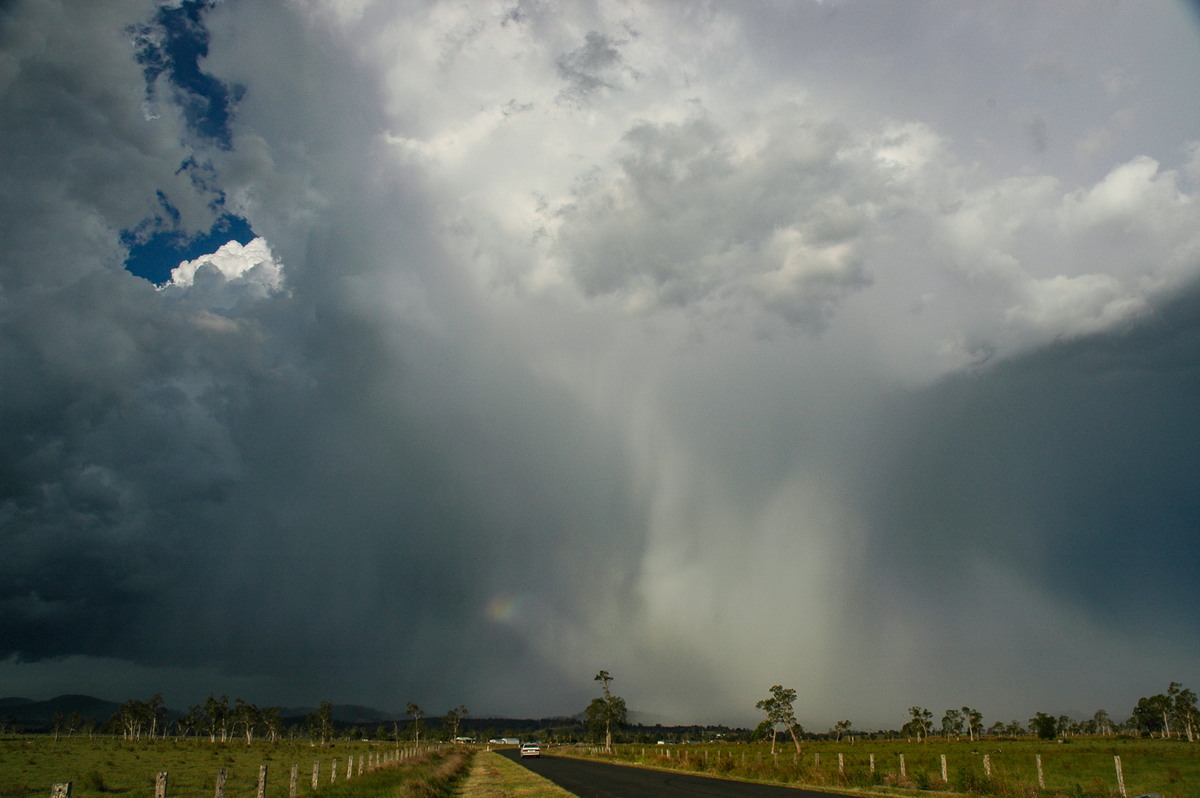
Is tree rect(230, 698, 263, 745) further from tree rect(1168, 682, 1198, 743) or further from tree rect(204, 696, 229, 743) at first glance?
tree rect(1168, 682, 1198, 743)

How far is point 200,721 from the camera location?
185 metres

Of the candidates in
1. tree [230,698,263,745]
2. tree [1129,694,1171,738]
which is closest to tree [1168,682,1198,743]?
tree [1129,694,1171,738]

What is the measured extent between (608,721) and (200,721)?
420 ft

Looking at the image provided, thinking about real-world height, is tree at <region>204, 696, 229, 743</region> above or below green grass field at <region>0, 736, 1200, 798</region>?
below

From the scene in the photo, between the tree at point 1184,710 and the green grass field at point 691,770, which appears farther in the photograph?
the tree at point 1184,710

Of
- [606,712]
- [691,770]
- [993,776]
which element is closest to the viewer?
[993,776]

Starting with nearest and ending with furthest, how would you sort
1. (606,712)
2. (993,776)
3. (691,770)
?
(993,776) < (691,770) < (606,712)

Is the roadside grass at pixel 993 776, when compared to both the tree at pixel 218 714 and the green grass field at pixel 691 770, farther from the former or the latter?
the tree at pixel 218 714

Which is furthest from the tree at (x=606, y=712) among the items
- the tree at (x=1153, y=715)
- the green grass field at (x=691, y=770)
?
the tree at (x=1153, y=715)

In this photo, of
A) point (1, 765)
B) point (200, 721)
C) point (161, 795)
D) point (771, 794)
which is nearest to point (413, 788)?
point (771, 794)

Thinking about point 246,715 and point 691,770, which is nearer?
point 691,770

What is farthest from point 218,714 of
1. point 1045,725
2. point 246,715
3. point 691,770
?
point 1045,725

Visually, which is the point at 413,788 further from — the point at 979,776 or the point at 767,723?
the point at 767,723

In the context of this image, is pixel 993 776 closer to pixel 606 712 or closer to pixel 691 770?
pixel 691 770
